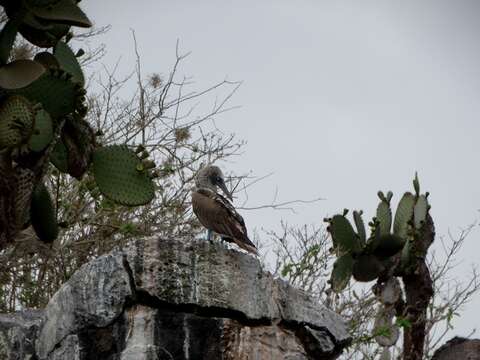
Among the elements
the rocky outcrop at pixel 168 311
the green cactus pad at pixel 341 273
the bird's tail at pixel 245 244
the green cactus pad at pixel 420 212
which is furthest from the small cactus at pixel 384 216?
the rocky outcrop at pixel 168 311

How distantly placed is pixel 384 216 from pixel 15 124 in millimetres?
5018

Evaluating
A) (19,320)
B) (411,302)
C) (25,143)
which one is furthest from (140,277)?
(411,302)

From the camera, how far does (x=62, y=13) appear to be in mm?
4645

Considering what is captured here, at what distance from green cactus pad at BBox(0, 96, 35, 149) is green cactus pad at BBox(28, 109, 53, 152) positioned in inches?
5.0

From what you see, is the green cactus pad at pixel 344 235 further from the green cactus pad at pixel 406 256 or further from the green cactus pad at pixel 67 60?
the green cactus pad at pixel 67 60

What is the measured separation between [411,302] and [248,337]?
3.06 m

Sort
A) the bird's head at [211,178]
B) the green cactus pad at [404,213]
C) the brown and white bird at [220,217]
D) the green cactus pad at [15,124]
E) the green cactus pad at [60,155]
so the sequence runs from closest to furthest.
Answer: the green cactus pad at [15,124], the green cactus pad at [60,155], the brown and white bird at [220,217], the bird's head at [211,178], the green cactus pad at [404,213]

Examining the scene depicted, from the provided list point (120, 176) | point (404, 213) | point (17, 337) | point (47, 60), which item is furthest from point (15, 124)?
point (404, 213)

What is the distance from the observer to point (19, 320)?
249 inches

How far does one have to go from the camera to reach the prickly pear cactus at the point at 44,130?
4348 mm

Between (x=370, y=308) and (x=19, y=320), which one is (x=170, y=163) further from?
(x=19, y=320)

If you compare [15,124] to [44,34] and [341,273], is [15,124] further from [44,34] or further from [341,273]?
[341,273]

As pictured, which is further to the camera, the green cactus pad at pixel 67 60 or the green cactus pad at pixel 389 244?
the green cactus pad at pixel 389 244

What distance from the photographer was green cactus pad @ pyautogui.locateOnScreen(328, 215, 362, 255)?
8602 mm
